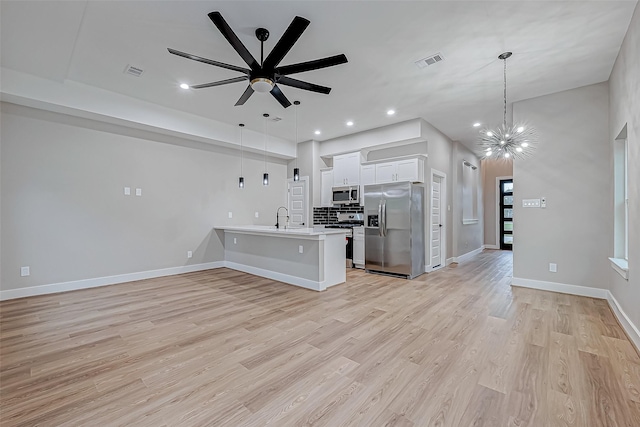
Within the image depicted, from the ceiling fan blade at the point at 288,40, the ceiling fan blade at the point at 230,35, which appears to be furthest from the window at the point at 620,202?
the ceiling fan blade at the point at 230,35

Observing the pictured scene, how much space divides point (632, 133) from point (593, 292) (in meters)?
2.45

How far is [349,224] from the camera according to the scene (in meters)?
6.77

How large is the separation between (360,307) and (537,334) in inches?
72.5

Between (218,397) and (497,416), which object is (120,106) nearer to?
(218,397)

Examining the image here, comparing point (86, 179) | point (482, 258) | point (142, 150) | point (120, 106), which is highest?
point (120, 106)

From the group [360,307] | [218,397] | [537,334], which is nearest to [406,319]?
[360,307]

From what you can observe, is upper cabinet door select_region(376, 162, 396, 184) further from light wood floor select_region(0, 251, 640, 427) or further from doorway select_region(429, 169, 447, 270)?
light wood floor select_region(0, 251, 640, 427)

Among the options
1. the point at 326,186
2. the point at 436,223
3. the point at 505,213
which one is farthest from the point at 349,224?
the point at 505,213

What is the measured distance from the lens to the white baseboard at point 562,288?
13.0ft

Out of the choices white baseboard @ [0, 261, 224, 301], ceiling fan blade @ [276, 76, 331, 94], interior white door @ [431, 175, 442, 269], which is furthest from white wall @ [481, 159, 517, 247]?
white baseboard @ [0, 261, 224, 301]

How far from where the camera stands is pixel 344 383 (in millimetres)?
2000

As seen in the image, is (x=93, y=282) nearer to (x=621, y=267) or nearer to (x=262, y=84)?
(x=262, y=84)

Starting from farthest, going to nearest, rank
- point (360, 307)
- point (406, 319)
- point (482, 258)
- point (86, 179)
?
point (482, 258) < point (86, 179) < point (360, 307) < point (406, 319)

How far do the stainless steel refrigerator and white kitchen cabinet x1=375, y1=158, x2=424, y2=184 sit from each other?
1.08 feet
